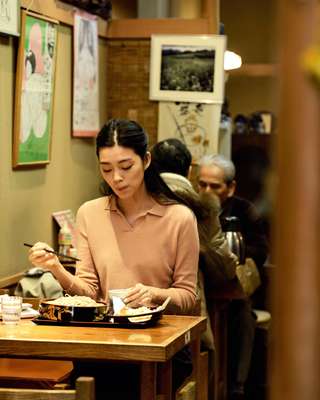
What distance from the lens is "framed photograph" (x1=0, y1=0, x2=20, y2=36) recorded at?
453 centimetres

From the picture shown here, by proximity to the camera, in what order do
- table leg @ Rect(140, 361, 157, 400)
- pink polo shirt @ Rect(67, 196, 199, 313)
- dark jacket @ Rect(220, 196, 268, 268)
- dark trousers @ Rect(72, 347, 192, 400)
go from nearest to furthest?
1. table leg @ Rect(140, 361, 157, 400)
2. dark trousers @ Rect(72, 347, 192, 400)
3. pink polo shirt @ Rect(67, 196, 199, 313)
4. dark jacket @ Rect(220, 196, 268, 268)

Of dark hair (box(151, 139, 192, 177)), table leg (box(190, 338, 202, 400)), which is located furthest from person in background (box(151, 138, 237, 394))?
table leg (box(190, 338, 202, 400))

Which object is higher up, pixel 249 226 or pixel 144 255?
pixel 144 255

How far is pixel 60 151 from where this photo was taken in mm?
5684

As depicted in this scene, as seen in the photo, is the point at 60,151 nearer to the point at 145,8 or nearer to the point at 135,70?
the point at 135,70

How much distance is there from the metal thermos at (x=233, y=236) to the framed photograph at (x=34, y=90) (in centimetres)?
118

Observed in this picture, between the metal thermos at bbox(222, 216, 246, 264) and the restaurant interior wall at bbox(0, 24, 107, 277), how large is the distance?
1.03 m

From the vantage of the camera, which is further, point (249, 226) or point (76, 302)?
point (249, 226)

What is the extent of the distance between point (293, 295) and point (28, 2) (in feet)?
15.3

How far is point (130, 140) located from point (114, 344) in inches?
35.8

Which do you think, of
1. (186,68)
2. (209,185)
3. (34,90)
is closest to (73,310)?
(34,90)

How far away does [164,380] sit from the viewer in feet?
10.6

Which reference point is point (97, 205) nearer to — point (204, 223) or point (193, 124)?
point (204, 223)

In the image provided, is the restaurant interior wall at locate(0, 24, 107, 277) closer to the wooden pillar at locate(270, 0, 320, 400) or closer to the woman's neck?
the woman's neck
